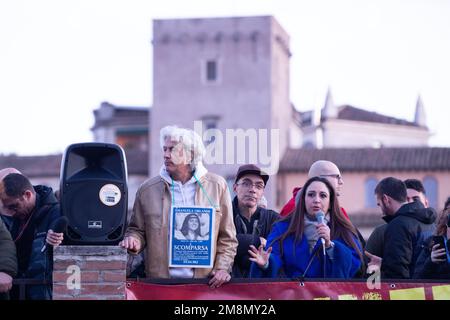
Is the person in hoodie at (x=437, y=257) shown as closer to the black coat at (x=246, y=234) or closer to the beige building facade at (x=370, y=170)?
the black coat at (x=246, y=234)

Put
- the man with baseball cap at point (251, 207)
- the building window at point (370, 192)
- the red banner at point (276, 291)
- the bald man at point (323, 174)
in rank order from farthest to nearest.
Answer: the building window at point (370, 192)
the bald man at point (323, 174)
the man with baseball cap at point (251, 207)
the red banner at point (276, 291)

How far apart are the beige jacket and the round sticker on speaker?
1.16 ft

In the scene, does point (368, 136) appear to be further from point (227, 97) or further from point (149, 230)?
point (149, 230)

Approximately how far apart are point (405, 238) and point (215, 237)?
1498 mm

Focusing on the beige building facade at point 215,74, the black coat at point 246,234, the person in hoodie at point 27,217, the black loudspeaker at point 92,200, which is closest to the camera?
the black loudspeaker at point 92,200

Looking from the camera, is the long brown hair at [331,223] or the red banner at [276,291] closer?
the red banner at [276,291]

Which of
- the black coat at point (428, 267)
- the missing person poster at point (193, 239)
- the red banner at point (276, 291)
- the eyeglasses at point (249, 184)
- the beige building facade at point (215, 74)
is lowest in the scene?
the red banner at point (276, 291)

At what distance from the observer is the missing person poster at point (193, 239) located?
8.36m

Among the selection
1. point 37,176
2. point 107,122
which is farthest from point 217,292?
point 107,122

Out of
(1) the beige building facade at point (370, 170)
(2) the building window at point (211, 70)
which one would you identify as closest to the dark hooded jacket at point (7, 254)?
(1) the beige building facade at point (370, 170)

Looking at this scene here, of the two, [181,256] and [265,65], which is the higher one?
[265,65]

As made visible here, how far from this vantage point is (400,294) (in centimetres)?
821
